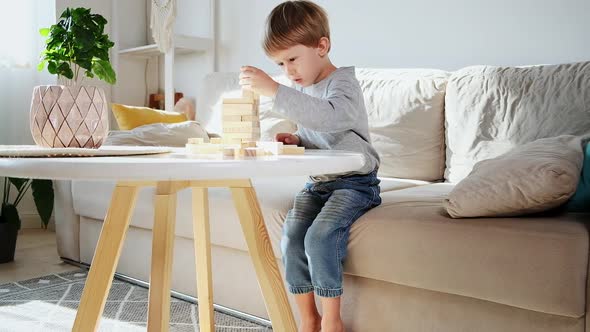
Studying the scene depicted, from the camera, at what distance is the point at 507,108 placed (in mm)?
1849

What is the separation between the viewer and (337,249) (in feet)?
4.37

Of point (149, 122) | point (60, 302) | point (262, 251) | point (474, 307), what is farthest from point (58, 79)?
point (474, 307)

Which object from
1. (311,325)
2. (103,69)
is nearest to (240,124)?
(311,325)

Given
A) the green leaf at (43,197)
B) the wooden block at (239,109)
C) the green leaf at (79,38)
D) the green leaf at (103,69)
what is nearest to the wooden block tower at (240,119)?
the wooden block at (239,109)

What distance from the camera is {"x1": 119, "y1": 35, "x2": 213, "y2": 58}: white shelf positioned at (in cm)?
313

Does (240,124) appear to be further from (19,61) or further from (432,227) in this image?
(19,61)

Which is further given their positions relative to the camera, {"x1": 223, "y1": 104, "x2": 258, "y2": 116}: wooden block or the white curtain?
the white curtain

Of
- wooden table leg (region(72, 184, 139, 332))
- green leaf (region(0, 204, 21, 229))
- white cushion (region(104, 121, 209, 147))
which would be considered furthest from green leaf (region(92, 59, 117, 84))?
wooden table leg (region(72, 184, 139, 332))

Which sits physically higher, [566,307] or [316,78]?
[316,78]

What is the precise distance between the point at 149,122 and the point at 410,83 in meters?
1.14

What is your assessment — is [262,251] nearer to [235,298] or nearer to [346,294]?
[346,294]

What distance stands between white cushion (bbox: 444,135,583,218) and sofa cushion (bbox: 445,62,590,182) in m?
0.45

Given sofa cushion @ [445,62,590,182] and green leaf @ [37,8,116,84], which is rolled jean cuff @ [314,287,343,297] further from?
green leaf @ [37,8,116,84]

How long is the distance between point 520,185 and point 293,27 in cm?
58
